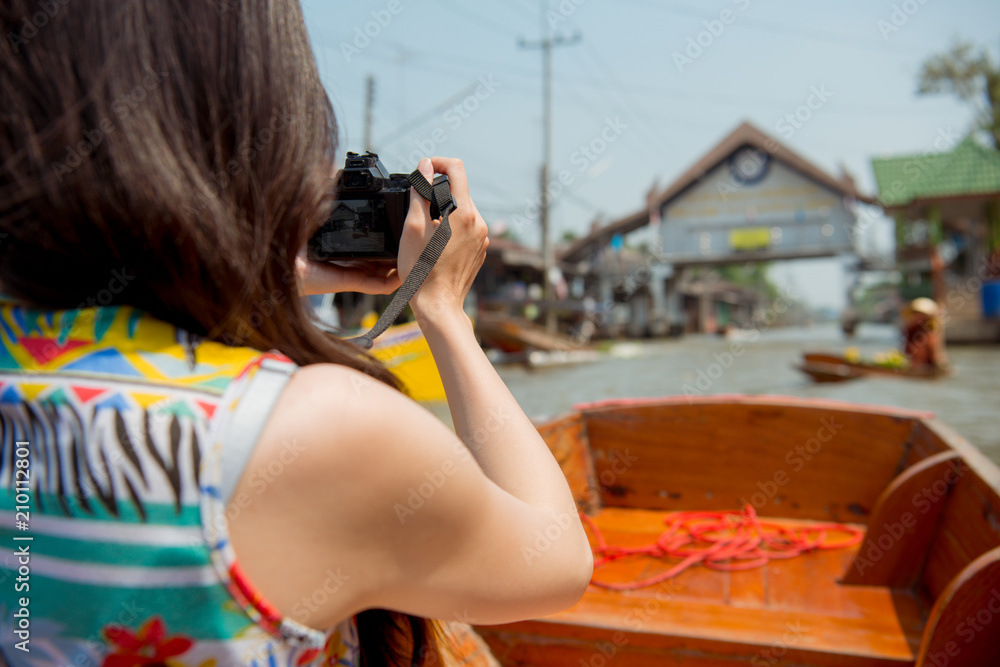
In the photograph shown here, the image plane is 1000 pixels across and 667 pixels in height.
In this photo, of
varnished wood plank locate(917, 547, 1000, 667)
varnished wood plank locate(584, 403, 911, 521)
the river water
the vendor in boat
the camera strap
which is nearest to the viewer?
the camera strap

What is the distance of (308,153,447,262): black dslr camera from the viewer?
88cm

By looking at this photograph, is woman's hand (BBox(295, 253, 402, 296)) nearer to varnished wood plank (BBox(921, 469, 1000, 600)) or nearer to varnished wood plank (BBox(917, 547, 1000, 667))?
varnished wood plank (BBox(917, 547, 1000, 667))

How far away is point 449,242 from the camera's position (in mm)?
791

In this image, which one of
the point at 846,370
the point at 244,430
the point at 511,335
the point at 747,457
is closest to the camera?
the point at 244,430

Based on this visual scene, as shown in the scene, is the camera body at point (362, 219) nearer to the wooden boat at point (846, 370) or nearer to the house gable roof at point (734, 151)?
the wooden boat at point (846, 370)

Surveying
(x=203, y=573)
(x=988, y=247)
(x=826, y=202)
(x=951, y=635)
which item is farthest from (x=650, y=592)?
(x=826, y=202)

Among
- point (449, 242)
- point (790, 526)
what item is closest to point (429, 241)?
point (449, 242)

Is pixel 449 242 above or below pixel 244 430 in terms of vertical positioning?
above

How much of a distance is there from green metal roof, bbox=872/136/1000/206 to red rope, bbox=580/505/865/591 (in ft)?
57.9

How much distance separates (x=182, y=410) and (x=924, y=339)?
35.1ft

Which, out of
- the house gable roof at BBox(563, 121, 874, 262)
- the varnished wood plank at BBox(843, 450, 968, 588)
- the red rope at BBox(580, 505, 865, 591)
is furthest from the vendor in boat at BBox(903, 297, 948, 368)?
the house gable roof at BBox(563, 121, 874, 262)

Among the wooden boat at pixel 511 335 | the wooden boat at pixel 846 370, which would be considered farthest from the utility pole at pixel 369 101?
the wooden boat at pixel 846 370

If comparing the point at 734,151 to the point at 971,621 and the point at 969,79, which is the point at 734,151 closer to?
the point at 969,79

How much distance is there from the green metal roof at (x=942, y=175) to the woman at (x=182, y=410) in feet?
65.0
